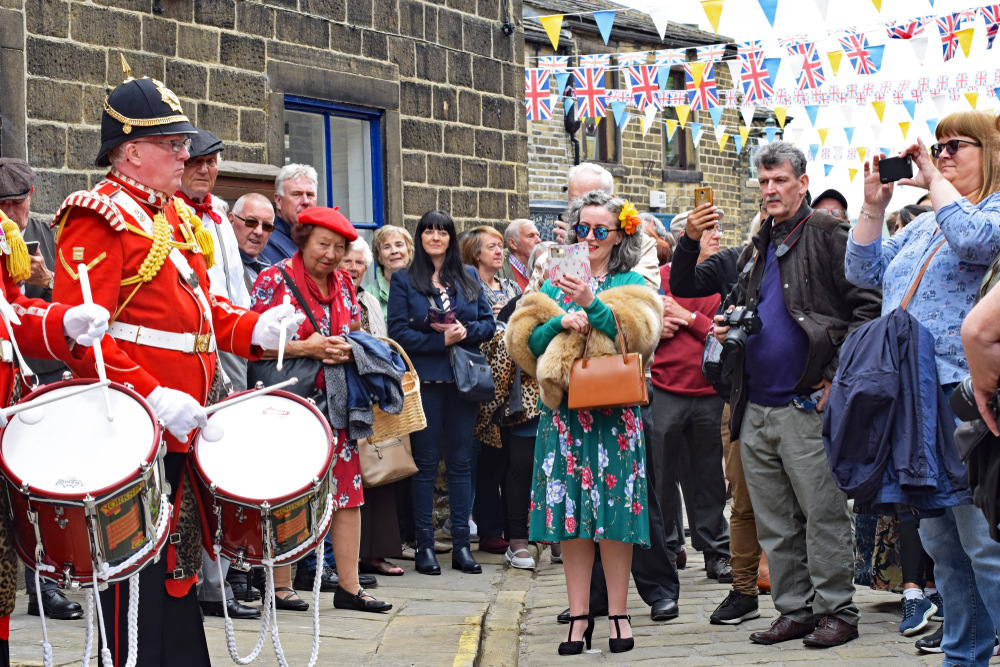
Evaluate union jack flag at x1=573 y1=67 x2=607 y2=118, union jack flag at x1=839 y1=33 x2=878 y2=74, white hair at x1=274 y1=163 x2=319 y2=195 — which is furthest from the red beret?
union jack flag at x1=573 y1=67 x2=607 y2=118

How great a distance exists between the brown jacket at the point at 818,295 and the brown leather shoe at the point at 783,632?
0.91m

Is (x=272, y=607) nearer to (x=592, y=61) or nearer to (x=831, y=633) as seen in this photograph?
(x=831, y=633)

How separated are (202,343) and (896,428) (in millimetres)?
2453

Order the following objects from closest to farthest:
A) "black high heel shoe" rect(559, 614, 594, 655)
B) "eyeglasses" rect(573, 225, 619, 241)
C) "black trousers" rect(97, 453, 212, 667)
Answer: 1. "black trousers" rect(97, 453, 212, 667)
2. "black high heel shoe" rect(559, 614, 594, 655)
3. "eyeglasses" rect(573, 225, 619, 241)

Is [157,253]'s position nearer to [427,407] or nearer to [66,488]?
[66,488]

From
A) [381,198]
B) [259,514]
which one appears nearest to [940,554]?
[259,514]

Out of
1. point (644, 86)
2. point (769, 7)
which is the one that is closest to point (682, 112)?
point (644, 86)

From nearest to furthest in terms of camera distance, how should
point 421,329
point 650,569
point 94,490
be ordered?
point 94,490 < point 650,569 < point 421,329

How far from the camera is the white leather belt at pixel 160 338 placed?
3.48 meters

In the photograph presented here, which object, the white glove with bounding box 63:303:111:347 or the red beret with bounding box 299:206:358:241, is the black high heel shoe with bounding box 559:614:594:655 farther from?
the white glove with bounding box 63:303:111:347

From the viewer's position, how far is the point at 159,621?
11.5 ft

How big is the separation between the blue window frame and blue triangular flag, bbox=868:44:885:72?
25.5 feet

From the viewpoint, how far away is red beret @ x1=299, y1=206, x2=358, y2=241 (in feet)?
18.1

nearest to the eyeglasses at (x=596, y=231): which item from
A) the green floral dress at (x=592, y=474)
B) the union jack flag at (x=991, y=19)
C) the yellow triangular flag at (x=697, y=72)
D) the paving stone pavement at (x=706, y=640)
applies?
the green floral dress at (x=592, y=474)
